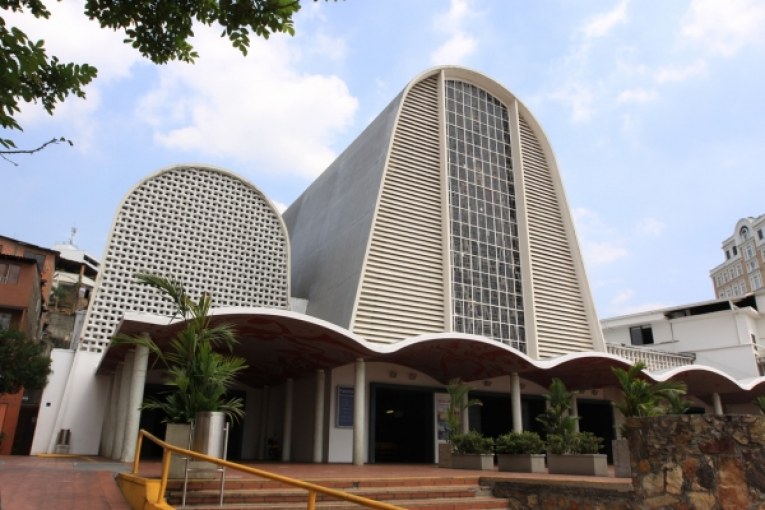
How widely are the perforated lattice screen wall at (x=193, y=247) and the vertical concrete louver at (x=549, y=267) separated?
9535 millimetres

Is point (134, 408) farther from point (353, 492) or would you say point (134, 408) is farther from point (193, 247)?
point (193, 247)

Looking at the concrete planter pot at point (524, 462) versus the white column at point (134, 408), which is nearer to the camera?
the white column at point (134, 408)

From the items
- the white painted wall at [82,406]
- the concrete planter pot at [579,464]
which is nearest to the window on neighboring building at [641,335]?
the concrete planter pot at [579,464]

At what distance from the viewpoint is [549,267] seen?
2234 cm

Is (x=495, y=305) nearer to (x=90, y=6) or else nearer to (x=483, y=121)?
(x=483, y=121)

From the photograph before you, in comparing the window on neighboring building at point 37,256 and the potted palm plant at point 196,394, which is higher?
the window on neighboring building at point 37,256

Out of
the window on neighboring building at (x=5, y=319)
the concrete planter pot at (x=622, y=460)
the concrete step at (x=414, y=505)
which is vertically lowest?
the concrete step at (x=414, y=505)

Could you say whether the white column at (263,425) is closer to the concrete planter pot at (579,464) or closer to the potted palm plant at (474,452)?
the potted palm plant at (474,452)

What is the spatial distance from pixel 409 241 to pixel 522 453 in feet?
28.3

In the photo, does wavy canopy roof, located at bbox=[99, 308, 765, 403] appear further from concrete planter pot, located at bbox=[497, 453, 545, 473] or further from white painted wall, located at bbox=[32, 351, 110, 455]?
concrete planter pot, located at bbox=[497, 453, 545, 473]

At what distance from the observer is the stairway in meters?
7.29

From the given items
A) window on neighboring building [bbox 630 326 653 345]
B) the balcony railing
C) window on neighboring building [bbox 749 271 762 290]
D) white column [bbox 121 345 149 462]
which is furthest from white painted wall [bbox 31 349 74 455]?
window on neighboring building [bbox 749 271 762 290]

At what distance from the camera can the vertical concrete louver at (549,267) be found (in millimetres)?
21234

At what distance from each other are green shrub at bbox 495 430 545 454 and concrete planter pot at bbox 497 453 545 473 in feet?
0.32
